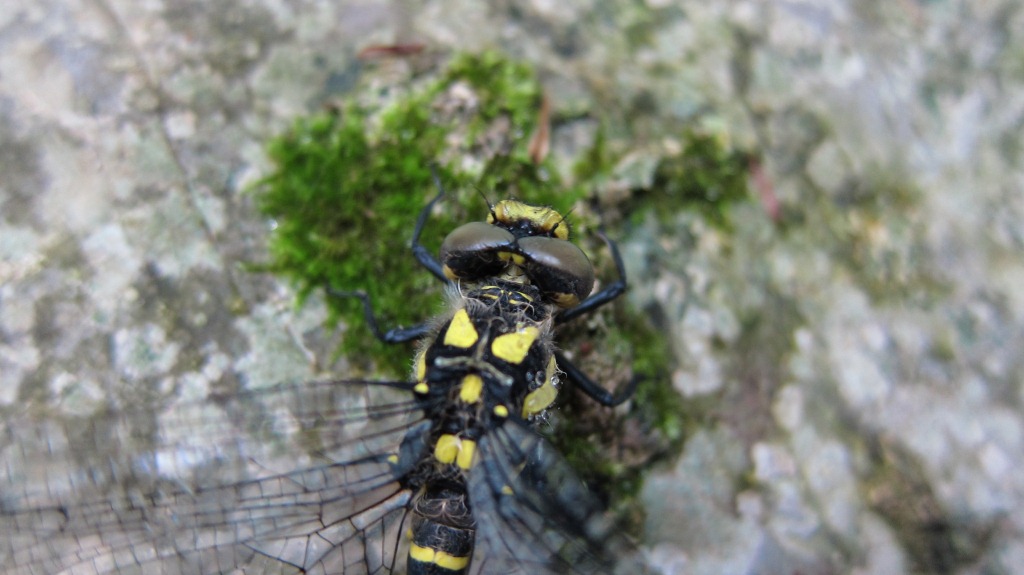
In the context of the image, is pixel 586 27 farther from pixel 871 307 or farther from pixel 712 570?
pixel 712 570

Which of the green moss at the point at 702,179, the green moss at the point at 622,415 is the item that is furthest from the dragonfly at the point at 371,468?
the green moss at the point at 702,179

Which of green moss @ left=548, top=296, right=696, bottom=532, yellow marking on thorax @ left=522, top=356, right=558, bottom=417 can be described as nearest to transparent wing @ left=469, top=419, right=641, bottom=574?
yellow marking on thorax @ left=522, top=356, right=558, bottom=417

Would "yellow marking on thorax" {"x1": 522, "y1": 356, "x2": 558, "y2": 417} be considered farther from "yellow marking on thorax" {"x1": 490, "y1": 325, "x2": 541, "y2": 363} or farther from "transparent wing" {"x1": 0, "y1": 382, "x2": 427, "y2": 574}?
"transparent wing" {"x1": 0, "y1": 382, "x2": 427, "y2": 574}

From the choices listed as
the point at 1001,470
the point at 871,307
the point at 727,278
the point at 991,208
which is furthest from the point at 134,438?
the point at 991,208

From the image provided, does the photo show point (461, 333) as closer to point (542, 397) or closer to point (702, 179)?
point (542, 397)

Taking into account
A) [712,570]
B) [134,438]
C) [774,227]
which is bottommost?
[712,570]

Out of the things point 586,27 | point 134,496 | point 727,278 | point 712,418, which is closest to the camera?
point 134,496

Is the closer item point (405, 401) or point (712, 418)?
point (405, 401)
